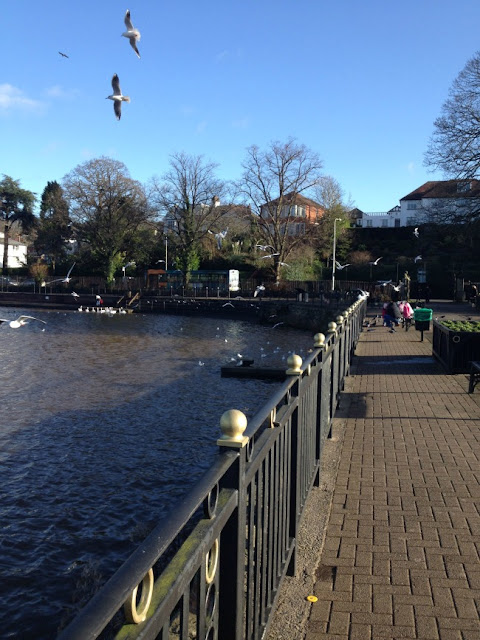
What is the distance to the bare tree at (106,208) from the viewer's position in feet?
210

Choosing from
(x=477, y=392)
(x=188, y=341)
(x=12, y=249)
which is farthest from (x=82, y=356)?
(x=12, y=249)

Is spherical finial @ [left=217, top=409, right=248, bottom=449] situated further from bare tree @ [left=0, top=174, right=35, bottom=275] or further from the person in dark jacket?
bare tree @ [left=0, top=174, right=35, bottom=275]

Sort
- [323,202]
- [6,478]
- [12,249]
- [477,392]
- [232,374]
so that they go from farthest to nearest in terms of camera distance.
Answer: [12,249], [323,202], [232,374], [477,392], [6,478]

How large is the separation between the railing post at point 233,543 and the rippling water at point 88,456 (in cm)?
415

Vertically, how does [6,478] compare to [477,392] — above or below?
below

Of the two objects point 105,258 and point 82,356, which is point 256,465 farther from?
point 105,258

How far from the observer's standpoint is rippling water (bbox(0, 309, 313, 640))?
672 centimetres

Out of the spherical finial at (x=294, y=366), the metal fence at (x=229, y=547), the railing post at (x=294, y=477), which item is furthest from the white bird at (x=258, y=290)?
the railing post at (x=294, y=477)

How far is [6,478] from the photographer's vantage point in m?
9.69

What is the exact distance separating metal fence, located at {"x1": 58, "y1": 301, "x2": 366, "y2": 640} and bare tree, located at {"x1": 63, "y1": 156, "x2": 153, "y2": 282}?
6325 cm

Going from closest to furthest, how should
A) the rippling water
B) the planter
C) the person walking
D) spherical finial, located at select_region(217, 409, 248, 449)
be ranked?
spherical finial, located at select_region(217, 409, 248, 449), the rippling water, the planter, the person walking

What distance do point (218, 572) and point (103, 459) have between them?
8.81 metres

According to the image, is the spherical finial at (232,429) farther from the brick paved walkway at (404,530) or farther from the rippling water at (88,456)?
the rippling water at (88,456)

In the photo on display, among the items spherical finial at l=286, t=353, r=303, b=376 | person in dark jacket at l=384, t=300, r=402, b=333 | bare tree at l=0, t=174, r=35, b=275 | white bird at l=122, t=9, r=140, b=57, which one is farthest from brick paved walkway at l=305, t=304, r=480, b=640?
bare tree at l=0, t=174, r=35, b=275
